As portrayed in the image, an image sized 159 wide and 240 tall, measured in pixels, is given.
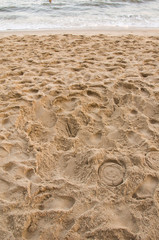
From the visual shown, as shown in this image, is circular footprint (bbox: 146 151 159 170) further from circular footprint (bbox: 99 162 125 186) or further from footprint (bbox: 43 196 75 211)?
footprint (bbox: 43 196 75 211)

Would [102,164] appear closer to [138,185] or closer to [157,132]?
[138,185]

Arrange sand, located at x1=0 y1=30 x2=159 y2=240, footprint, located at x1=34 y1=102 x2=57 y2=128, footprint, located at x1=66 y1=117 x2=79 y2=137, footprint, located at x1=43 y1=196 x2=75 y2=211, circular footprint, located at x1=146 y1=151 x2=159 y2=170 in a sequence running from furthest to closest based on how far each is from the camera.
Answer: footprint, located at x1=34 y1=102 x2=57 y2=128 → footprint, located at x1=66 y1=117 x2=79 y2=137 → circular footprint, located at x1=146 y1=151 x2=159 y2=170 → footprint, located at x1=43 y1=196 x2=75 y2=211 → sand, located at x1=0 y1=30 x2=159 y2=240

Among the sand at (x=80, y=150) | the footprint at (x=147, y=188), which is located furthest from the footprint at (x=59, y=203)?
the footprint at (x=147, y=188)

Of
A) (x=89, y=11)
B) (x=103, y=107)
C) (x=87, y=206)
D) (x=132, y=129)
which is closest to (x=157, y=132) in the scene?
(x=132, y=129)

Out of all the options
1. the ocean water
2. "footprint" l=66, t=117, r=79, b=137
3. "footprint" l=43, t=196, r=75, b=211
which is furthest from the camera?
the ocean water

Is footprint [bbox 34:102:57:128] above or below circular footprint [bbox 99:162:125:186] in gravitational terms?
above

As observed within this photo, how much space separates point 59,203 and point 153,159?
872mm

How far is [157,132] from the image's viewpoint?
2.16 meters

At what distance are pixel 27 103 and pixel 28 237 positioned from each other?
5.23 ft

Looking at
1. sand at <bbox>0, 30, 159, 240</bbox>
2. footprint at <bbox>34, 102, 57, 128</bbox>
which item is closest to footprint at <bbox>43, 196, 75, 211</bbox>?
sand at <bbox>0, 30, 159, 240</bbox>

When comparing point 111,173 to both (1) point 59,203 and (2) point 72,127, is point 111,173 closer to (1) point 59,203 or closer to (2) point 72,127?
(1) point 59,203

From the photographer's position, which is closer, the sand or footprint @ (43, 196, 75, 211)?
the sand

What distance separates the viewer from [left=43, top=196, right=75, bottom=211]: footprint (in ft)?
5.09

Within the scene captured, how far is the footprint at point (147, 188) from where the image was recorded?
1595mm
